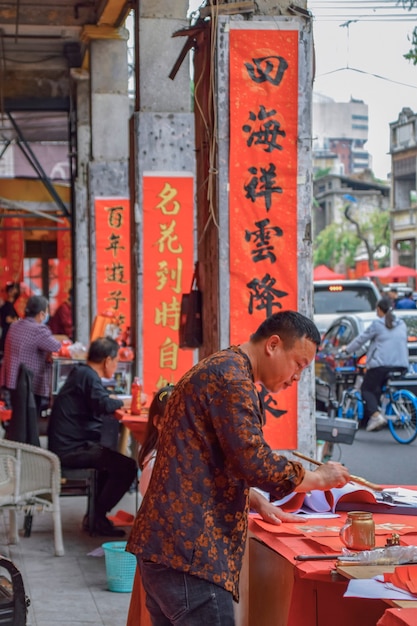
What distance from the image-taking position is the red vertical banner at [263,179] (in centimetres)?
624

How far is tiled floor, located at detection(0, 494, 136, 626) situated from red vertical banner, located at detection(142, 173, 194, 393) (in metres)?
1.55

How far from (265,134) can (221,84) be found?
389 millimetres

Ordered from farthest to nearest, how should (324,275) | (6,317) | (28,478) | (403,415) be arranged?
(324,275)
(6,317)
(403,415)
(28,478)

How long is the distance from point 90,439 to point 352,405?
7.13 metres

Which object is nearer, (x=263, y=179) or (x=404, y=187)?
(x=263, y=179)

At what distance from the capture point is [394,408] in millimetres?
14422

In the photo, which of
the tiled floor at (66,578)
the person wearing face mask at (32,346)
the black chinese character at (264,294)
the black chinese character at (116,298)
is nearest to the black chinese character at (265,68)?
the black chinese character at (264,294)

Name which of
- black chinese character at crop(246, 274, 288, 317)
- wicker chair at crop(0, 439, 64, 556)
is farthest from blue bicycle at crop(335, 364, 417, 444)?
black chinese character at crop(246, 274, 288, 317)

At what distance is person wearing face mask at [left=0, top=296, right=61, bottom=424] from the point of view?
36.7 feet

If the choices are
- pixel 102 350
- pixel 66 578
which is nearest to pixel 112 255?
pixel 102 350

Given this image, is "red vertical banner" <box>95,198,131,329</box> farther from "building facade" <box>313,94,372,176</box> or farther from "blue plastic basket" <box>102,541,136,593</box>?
"building facade" <box>313,94,372,176</box>

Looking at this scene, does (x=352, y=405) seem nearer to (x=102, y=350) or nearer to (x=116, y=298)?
(x=116, y=298)

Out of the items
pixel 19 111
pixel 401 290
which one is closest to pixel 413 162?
pixel 401 290

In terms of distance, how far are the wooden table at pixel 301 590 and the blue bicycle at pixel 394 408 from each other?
9824mm
